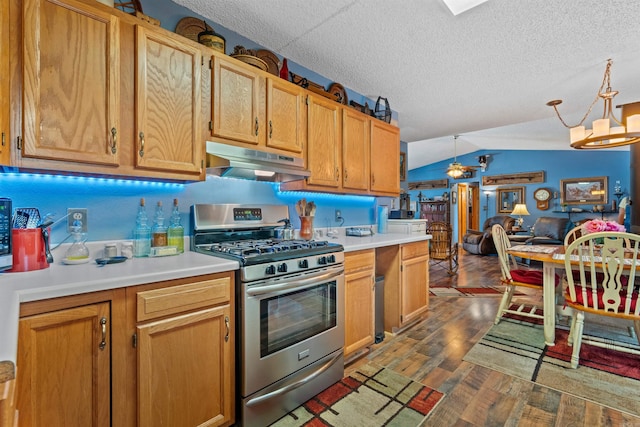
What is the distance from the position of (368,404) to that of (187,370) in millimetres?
1093

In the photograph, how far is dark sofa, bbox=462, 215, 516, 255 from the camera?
7.34 meters

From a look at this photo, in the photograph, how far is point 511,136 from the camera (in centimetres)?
676

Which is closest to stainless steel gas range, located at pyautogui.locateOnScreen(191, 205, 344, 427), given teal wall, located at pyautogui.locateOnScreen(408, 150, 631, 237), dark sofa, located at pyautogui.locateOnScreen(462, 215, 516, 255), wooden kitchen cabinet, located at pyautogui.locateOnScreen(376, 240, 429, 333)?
wooden kitchen cabinet, located at pyautogui.locateOnScreen(376, 240, 429, 333)

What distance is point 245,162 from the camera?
182 cm

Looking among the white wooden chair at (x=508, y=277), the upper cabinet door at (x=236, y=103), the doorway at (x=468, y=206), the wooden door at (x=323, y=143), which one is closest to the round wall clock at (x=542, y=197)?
the doorway at (x=468, y=206)

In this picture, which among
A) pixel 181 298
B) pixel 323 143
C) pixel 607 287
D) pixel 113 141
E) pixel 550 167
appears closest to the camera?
pixel 181 298

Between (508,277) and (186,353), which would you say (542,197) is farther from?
(186,353)

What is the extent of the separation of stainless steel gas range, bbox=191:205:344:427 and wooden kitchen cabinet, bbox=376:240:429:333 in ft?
2.92

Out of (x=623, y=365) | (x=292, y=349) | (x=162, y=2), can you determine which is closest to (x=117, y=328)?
(x=292, y=349)

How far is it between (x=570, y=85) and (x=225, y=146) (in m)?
3.55

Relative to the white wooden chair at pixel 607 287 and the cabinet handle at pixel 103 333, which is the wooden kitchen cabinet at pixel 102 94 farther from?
the white wooden chair at pixel 607 287

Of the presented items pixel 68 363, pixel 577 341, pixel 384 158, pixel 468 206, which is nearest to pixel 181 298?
pixel 68 363

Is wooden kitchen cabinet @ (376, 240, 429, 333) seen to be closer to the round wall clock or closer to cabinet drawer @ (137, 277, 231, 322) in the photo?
cabinet drawer @ (137, 277, 231, 322)

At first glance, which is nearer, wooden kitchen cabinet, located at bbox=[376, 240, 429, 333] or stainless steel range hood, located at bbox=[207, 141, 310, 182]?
stainless steel range hood, located at bbox=[207, 141, 310, 182]
